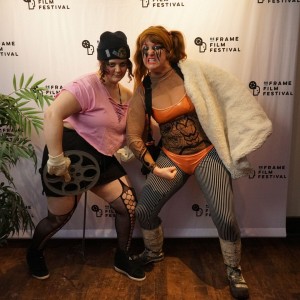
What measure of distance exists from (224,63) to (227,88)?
1.35 ft

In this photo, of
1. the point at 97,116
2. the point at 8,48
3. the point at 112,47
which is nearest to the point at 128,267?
the point at 97,116

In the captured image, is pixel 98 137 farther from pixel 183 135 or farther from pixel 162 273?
pixel 162 273

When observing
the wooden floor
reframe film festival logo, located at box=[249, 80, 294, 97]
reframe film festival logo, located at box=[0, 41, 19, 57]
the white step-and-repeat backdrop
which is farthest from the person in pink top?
reframe film festival logo, located at box=[249, 80, 294, 97]

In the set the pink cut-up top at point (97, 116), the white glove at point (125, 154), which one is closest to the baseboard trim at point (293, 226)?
the white glove at point (125, 154)

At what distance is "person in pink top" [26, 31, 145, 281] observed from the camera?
192 cm

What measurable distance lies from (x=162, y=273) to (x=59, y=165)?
97 centimetres

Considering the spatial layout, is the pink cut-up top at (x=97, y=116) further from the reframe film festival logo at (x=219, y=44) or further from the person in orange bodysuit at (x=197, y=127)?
the reframe film festival logo at (x=219, y=44)

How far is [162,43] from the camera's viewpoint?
192cm

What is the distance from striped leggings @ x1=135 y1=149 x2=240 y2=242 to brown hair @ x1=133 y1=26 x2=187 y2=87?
0.52 m

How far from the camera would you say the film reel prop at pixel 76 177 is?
201 centimetres

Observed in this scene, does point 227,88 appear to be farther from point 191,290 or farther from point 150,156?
point 191,290

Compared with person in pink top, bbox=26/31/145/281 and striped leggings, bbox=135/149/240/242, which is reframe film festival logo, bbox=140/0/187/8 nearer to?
person in pink top, bbox=26/31/145/281

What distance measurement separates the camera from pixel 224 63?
91.9 inches

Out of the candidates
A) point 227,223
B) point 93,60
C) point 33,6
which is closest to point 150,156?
point 227,223
